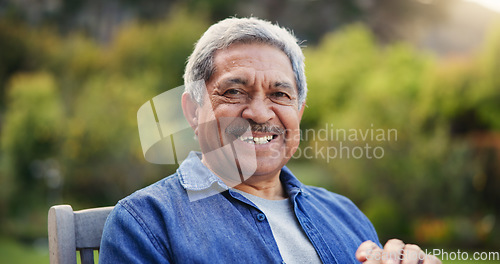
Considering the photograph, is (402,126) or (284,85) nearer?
(284,85)

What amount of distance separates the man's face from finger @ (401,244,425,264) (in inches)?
18.2

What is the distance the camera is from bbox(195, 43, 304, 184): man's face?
4.52ft

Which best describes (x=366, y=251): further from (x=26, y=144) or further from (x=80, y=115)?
(x=26, y=144)

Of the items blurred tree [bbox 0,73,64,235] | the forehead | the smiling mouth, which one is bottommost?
the smiling mouth

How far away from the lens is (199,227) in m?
1.21

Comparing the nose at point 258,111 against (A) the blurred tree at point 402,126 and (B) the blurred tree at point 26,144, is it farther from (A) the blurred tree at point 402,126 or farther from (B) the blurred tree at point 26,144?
(B) the blurred tree at point 26,144

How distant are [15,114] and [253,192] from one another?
4.20 metres

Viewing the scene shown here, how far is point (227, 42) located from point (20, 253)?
441 centimetres

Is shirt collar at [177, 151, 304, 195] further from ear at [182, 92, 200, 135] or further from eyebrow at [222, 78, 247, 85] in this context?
eyebrow at [222, 78, 247, 85]

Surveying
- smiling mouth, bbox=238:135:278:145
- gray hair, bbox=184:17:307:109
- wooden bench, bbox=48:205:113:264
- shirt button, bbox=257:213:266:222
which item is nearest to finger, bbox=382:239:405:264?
shirt button, bbox=257:213:266:222

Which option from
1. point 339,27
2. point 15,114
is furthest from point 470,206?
point 15,114

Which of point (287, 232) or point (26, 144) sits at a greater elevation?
point (26, 144)

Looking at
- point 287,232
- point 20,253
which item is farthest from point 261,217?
point 20,253

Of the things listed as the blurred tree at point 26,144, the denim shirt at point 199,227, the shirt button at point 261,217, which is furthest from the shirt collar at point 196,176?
the blurred tree at point 26,144
